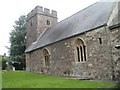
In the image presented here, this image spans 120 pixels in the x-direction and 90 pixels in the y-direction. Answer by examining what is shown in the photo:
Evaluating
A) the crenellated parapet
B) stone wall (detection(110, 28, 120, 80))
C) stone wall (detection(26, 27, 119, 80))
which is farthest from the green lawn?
the crenellated parapet

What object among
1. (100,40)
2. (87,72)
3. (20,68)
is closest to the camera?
(100,40)

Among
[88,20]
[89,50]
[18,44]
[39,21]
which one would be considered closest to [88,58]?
[89,50]

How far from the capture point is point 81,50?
13.5 m

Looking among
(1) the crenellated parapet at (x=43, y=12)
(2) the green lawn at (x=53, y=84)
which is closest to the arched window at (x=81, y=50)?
(2) the green lawn at (x=53, y=84)

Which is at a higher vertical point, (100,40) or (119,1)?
(119,1)

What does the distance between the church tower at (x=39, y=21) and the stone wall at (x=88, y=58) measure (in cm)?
725

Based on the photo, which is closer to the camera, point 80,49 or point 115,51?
point 115,51

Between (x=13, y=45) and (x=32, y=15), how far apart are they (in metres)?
7.96

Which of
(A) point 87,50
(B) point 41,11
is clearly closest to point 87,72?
(A) point 87,50

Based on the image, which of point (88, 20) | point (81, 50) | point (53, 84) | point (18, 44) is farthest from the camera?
point (18, 44)

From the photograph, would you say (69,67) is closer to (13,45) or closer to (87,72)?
(87,72)

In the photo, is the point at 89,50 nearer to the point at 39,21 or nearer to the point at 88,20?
the point at 88,20

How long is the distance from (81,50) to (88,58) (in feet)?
4.63

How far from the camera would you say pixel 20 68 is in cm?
3022
